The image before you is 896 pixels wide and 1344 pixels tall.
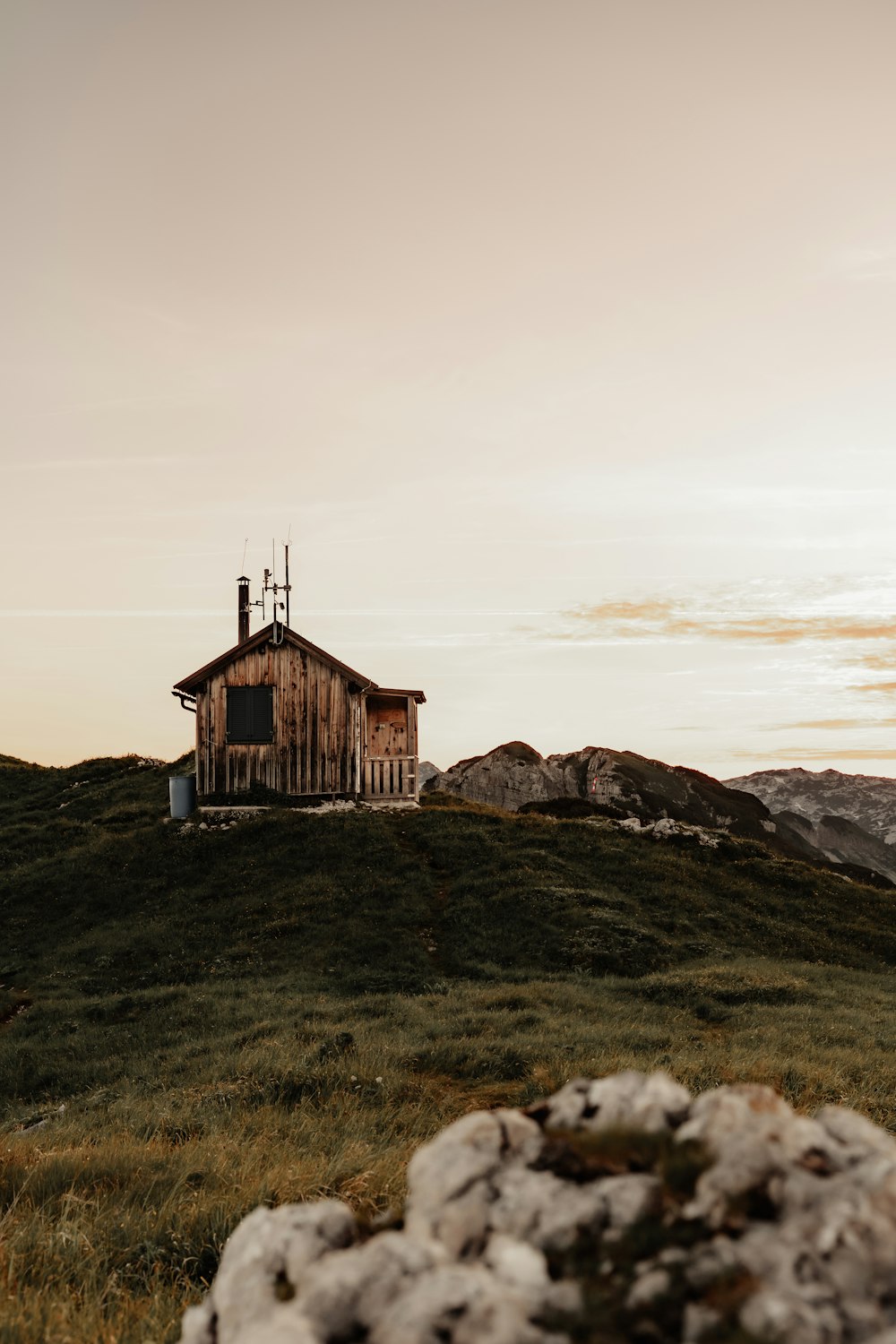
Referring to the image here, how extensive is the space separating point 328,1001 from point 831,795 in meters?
92.2

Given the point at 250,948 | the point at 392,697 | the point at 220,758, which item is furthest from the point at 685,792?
the point at 250,948

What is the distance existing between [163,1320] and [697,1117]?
3.07 meters

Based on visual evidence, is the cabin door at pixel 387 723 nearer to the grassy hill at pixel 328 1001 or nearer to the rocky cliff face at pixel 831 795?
the grassy hill at pixel 328 1001

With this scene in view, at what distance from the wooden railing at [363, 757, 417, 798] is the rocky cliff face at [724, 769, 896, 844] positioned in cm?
6224

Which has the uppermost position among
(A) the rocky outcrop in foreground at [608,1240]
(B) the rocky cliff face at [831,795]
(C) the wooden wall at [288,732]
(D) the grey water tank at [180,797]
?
(C) the wooden wall at [288,732]

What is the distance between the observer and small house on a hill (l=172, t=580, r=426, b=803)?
1441 inches

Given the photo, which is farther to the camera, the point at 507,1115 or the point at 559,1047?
the point at 559,1047

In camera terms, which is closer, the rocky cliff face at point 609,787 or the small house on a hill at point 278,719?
the small house on a hill at point 278,719

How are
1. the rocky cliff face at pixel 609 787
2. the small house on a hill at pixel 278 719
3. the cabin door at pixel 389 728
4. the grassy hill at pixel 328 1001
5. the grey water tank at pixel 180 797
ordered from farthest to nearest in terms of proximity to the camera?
the rocky cliff face at pixel 609 787, the cabin door at pixel 389 728, the small house on a hill at pixel 278 719, the grey water tank at pixel 180 797, the grassy hill at pixel 328 1001

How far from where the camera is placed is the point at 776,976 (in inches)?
800

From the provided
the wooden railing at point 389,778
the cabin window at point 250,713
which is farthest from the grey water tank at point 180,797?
the wooden railing at point 389,778

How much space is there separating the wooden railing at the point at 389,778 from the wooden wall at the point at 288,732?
97 cm

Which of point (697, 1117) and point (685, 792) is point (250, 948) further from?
point (685, 792)

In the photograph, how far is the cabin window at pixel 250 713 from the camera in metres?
36.7
